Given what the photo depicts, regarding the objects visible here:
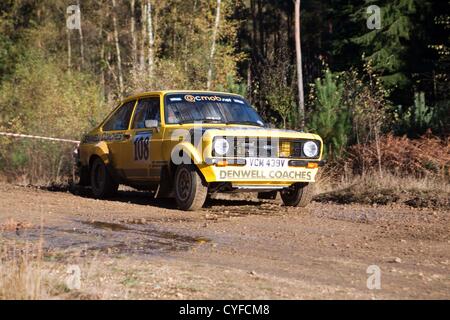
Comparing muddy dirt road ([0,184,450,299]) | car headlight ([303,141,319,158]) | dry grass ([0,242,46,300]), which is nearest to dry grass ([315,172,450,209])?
muddy dirt road ([0,184,450,299])

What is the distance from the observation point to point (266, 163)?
1088 cm

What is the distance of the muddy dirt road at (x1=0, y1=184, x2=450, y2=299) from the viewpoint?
5789mm

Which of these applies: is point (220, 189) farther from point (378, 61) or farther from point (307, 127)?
point (378, 61)

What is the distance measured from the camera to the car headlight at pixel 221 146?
10508 mm

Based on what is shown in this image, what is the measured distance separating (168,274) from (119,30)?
3635 cm

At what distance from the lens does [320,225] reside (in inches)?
383

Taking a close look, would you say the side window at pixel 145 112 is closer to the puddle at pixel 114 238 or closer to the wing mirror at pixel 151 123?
the wing mirror at pixel 151 123

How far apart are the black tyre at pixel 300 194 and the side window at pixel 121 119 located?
285cm

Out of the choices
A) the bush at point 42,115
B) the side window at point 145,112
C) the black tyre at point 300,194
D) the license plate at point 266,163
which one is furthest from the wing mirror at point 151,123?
the bush at point 42,115

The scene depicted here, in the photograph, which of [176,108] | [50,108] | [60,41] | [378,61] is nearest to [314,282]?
[176,108]

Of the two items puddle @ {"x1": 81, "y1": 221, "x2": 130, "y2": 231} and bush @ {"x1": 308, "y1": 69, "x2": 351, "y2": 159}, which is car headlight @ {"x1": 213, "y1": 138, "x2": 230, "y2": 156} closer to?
puddle @ {"x1": 81, "y1": 221, "x2": 130, "y2": 231}

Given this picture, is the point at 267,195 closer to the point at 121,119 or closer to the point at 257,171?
the point at 257,171

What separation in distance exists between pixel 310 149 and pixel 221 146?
1.48 metres

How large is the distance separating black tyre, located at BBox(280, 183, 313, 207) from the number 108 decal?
2.14m
